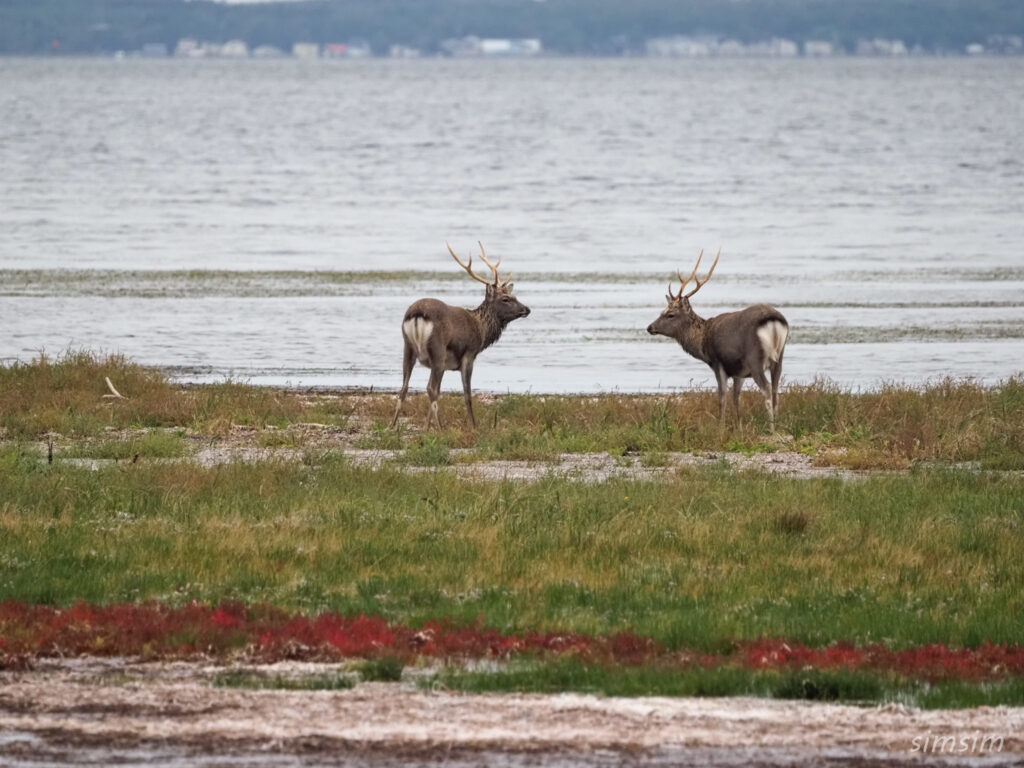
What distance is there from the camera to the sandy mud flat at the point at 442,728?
350 inches

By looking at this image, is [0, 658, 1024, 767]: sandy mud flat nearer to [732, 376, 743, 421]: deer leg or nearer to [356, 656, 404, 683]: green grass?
[356, 656, 404, 683]: green grass

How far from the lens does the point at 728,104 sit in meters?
166

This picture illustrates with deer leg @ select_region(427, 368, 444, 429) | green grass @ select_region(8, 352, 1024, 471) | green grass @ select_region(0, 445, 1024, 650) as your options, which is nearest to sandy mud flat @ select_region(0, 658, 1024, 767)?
green grass @ select_region(0, 445, 1024, 650)

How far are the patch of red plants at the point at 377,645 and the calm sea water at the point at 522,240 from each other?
49.7 feet

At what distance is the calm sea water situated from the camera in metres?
31.2

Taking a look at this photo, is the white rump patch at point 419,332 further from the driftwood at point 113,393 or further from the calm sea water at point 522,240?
the calm sea water at point 522,240

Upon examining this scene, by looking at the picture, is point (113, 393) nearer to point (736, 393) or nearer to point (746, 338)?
point (736, 393)

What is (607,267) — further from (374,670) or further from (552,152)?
(552,152)

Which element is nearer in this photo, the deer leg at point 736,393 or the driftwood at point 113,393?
the deer leg at point 736,393

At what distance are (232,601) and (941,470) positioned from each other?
7997 mm

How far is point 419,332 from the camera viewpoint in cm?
2031

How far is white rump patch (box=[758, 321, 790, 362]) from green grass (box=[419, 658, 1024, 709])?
32.1 feet

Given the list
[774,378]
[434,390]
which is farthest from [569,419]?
[774,378]

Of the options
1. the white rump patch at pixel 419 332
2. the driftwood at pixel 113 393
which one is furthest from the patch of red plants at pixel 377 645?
the driftwood at pixel 113 393
